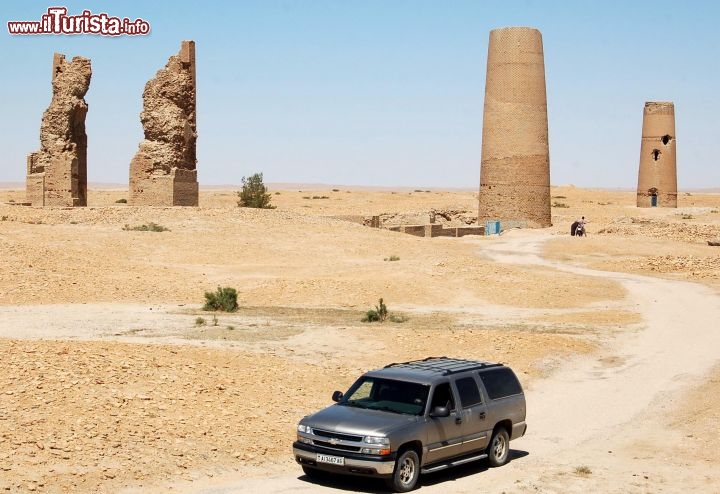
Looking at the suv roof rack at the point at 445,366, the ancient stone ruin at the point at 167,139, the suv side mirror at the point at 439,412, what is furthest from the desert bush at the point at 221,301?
the ancient stone ruin at the point at 167,139

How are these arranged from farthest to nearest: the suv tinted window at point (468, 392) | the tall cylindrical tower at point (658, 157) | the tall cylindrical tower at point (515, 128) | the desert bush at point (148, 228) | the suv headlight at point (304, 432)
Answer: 1. the tall cylindrical tower at point (658, 157)
2. the tall cylindrical tower at point (515, 128)
3. the desert bush at point (148, 228)
4. the suv tinted window at point (468, 392)
5. the suv headlight at point (304, 432)

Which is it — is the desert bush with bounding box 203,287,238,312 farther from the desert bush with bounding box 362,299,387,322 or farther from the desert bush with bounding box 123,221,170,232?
the desert bush with bounding box 123,221,170,232

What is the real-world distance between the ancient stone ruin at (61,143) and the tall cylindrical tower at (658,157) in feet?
151

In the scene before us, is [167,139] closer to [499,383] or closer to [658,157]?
[499,383]

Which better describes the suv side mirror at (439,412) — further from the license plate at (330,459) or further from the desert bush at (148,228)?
the desert bush at (148,228)

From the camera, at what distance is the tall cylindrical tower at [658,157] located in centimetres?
8069

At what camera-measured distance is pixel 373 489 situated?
12.5 m

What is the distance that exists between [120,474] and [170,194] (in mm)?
38030

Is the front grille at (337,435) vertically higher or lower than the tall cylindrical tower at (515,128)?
lower

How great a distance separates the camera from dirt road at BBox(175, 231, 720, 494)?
12.9 m

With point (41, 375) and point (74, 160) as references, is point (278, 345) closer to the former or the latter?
point (41, 375)

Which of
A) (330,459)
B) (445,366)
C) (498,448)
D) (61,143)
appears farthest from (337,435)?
(61,143)

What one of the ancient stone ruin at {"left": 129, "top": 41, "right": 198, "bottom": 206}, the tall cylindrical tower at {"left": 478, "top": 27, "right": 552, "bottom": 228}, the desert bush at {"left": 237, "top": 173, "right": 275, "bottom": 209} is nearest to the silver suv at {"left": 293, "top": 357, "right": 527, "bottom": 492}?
the ancient stone ruin at {"left": 129, "top": 41, "right": 198, "bottom": 206}

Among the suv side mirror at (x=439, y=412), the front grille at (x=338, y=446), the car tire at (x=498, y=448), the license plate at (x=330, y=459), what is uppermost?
the suv side mirror at (x=439, y=412)
